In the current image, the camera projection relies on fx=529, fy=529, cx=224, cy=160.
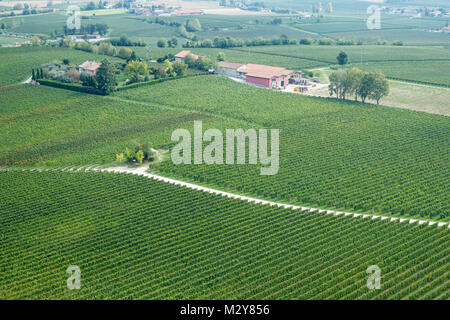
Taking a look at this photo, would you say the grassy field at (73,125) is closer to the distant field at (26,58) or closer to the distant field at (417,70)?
the distant field at (26,58)

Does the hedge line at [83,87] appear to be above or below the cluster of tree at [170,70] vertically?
below

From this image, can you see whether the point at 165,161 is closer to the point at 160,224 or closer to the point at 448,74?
the point at 160,224

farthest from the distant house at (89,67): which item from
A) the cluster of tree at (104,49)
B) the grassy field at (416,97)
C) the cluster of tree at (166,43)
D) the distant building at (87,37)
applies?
the distant building at (87,37)

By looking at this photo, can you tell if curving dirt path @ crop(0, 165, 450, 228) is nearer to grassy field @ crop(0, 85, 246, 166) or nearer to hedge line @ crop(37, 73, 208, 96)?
grassy field @ crop(0, 85, 246, 166)

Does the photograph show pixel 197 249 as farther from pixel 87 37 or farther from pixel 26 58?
pixel 87 37

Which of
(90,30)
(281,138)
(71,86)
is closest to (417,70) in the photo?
(281,138)

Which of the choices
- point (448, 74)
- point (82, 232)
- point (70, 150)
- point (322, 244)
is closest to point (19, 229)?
point (82, 232)
